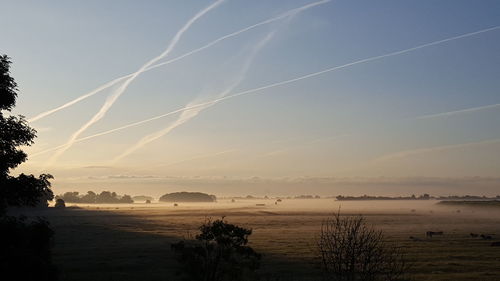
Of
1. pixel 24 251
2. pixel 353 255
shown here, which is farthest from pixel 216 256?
pixel 353 255

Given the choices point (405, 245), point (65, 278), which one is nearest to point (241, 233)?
point (65, 278)

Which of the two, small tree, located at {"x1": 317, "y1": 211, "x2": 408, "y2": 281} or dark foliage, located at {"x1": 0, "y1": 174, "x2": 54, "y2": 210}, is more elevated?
dark foliage, located at {"x1": 0, "y1": 174, "x2": 54, "y2": 210}

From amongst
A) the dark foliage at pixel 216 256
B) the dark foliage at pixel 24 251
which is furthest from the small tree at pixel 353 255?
the dark foliage at pixel 24 251

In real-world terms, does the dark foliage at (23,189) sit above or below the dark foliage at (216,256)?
above

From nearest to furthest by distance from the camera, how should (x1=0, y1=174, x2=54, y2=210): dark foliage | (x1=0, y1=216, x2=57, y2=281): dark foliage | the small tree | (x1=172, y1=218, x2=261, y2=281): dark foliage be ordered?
1. the small tree
2. (x1=0, y1=216, x2=57, y2=281): dark foliage
3. (x1=0, y1=174, x2=54, y2=210): dark foliage
4. (x1=172, y1=218, x2=261, y2=281): dark foliage

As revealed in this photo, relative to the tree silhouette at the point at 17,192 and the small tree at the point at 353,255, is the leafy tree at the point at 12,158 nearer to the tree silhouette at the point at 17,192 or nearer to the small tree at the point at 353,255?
the tree silhouette at the point at 17,192

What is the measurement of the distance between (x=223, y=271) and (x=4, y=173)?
1522 cm

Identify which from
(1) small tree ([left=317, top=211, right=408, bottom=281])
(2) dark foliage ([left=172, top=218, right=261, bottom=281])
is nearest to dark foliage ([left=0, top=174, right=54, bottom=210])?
(2) dark foliage ([left=172, top=218, right=261, bottom=281])

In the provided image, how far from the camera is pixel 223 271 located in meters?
33.2

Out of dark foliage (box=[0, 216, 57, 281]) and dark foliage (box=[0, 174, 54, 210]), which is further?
dark foliage (box=[0, 174, 54, 210])

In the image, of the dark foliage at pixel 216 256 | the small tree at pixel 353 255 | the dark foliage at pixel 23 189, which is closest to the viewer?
the small tree at pixel 353 255

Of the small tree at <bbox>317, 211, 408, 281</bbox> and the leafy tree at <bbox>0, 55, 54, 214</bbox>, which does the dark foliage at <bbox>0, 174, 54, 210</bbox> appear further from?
the small tree at <bbox>317, 211, 408, 281</bbox>

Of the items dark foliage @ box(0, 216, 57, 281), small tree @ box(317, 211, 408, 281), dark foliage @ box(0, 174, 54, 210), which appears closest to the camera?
small tree @ box(317, 211, 408, 281)

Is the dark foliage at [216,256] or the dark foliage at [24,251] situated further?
the dark foliage at [216,256]
